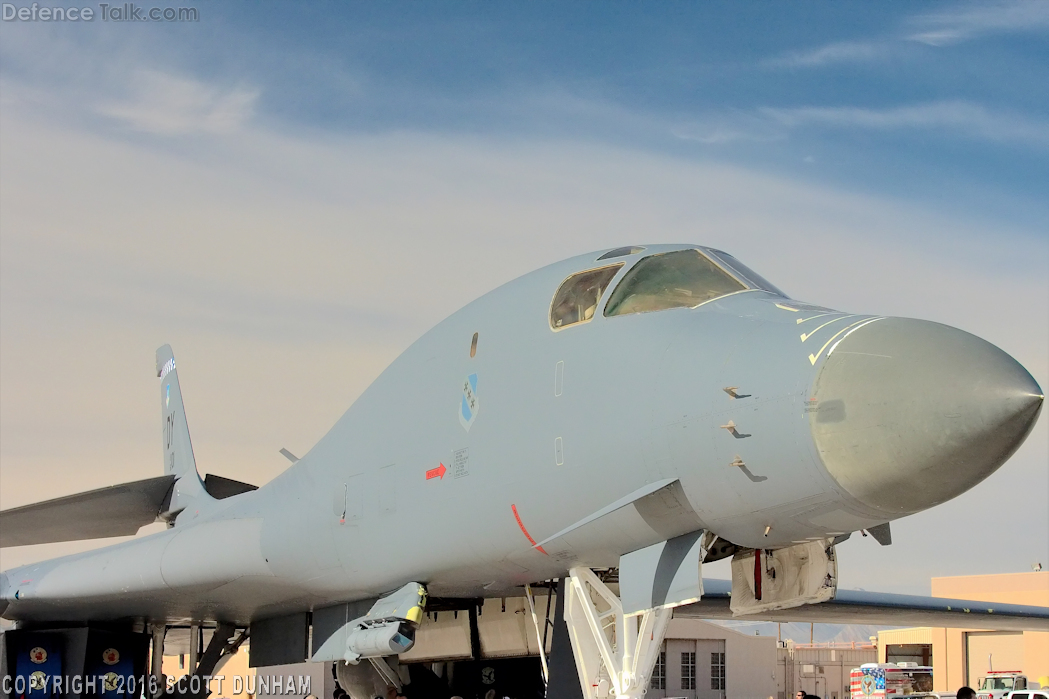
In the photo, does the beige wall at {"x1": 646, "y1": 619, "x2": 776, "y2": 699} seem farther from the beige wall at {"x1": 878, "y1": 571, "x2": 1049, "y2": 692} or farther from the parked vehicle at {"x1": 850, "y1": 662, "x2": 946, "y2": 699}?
the beige wall at {"x1": 878, "y1": 571, "x2": 1049, "y2": 692}

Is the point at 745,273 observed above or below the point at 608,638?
above

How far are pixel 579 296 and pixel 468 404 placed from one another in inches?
47.5

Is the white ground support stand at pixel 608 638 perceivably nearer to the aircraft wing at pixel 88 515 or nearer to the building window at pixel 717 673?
the aircraft wing at pixel 88 515

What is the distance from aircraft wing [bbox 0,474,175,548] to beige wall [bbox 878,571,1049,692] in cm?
2824

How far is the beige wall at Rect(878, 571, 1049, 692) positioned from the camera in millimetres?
35031

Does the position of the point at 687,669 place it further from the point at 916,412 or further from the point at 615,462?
the point at 916,412

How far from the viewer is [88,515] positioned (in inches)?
546

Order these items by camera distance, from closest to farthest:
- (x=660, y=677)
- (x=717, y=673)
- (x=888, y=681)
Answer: (x=888, y=681) → (x=660, y=677) → (x=717, y=673)

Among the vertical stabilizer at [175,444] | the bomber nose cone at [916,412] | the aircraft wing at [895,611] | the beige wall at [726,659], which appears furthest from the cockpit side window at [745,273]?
the beige wall at [726,659]

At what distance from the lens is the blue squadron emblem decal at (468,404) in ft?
26.4

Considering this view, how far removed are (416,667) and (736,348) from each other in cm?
614

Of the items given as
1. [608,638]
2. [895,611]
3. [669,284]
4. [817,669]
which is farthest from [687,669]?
[669,284]

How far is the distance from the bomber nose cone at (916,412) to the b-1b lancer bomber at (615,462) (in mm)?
11

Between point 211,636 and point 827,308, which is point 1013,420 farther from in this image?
point 211,636
